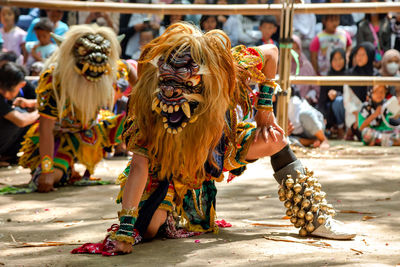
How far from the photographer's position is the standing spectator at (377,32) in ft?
23.8

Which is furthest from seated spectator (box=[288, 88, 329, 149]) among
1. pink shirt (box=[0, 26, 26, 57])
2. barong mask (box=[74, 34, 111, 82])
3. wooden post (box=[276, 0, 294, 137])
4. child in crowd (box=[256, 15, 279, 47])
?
pink shirt (box=[0, 26, 26, 57])

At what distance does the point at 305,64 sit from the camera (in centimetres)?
716

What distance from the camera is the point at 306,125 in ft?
20.5

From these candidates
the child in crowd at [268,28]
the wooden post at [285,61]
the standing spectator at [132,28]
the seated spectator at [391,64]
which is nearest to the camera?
the wooden post at [285,61]

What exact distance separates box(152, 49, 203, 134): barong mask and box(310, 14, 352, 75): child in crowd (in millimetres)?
5022

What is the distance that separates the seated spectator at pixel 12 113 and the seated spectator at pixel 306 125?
2.53 metres

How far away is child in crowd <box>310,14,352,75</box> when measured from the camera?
725cm

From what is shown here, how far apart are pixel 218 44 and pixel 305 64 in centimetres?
478

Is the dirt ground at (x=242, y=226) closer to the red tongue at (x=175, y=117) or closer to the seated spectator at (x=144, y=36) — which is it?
the red tongue at (x=175, y=117)

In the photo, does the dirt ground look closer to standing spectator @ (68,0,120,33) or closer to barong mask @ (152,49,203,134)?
barong mask @ (152,49,203,134)

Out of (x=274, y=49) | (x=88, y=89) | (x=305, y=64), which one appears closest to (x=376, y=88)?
(x=305, y=64)

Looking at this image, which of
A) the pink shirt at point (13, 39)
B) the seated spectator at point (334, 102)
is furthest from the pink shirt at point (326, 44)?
the pink shirt at point (13, 39)

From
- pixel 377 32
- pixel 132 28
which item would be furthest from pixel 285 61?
pixel 132 28

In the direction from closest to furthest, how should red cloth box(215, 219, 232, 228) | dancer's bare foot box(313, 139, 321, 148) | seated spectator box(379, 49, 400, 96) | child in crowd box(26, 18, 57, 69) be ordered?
red cloth box(215, 219, 232, 228), dancer's bare foot box(313, 139, 321, 148), seated spectator box(379, 49, 400, 96), child in crowd box(26, 18, 57, 69)
